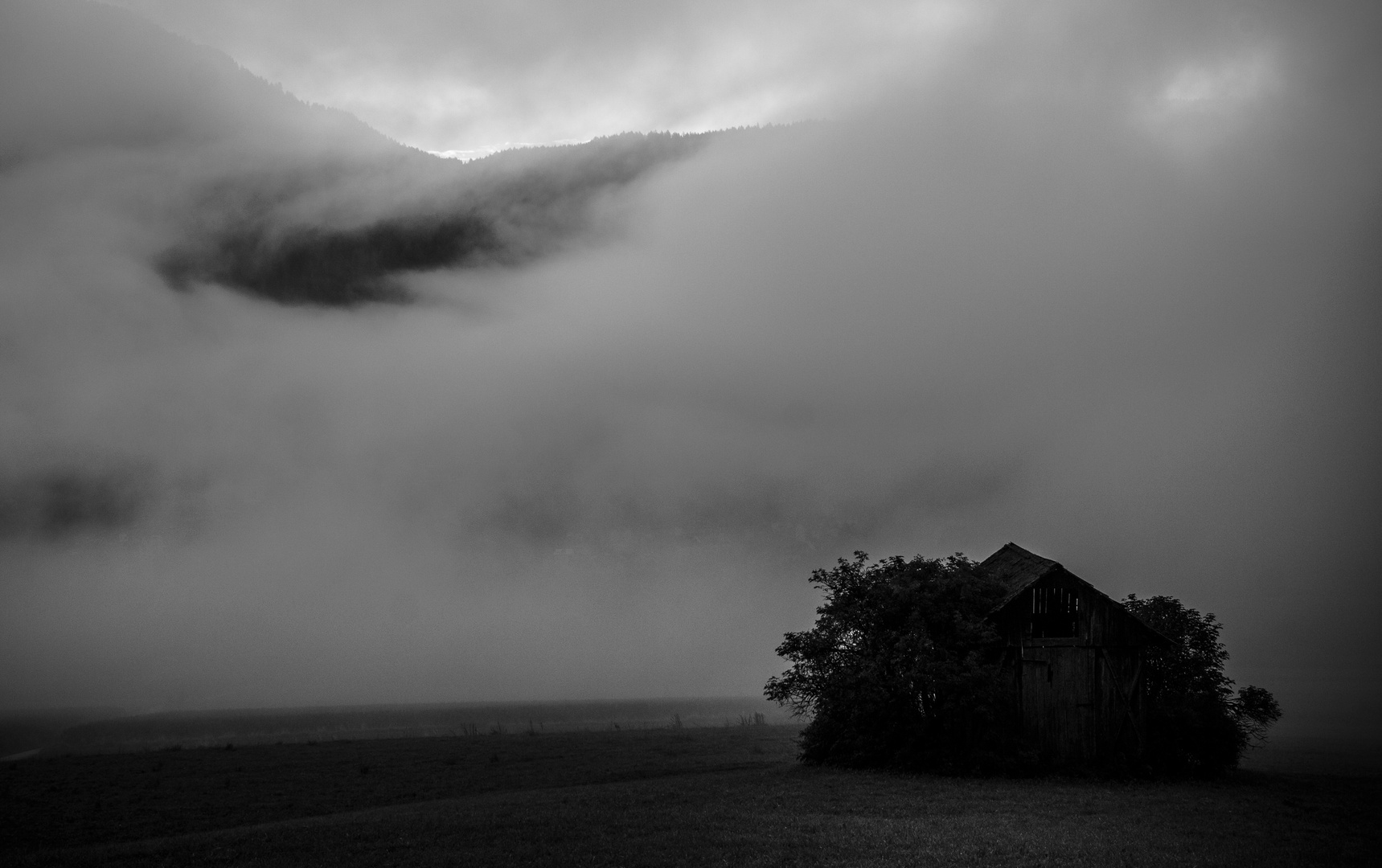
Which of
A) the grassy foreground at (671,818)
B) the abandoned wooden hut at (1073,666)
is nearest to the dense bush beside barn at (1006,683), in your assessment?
the abandoned wooden hut at (1073,666)

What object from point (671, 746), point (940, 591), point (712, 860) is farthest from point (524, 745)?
point (712, 860)

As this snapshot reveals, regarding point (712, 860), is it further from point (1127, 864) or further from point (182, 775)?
point (182, 775)

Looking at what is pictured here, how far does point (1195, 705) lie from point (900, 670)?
17421 millimetres

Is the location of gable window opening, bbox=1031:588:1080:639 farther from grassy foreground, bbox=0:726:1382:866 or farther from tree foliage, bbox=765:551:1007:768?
grassy foreground, bbox=0:726:1382:866

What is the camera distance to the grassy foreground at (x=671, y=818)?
934 inches

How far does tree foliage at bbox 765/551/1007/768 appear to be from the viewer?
4400cm

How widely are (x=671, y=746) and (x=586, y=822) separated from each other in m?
43.8

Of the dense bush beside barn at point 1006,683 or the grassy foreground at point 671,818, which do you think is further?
the dense bush beside barn at point 1006,683

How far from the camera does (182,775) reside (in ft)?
182

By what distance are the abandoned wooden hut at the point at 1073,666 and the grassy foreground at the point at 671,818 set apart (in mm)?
3144

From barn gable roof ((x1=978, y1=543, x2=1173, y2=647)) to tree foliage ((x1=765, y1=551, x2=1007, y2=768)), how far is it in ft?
3.46

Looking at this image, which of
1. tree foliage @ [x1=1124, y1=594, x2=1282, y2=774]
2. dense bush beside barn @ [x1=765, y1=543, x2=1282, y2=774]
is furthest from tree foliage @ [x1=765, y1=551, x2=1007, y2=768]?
tree foliage @ [x1=1124, y1=594, x2=1282, y2=774]

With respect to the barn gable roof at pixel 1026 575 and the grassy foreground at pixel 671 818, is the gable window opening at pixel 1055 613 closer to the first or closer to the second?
the barn gable roof at pixel 1026 575

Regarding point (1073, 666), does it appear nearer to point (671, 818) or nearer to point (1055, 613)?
point (1055, 613)
